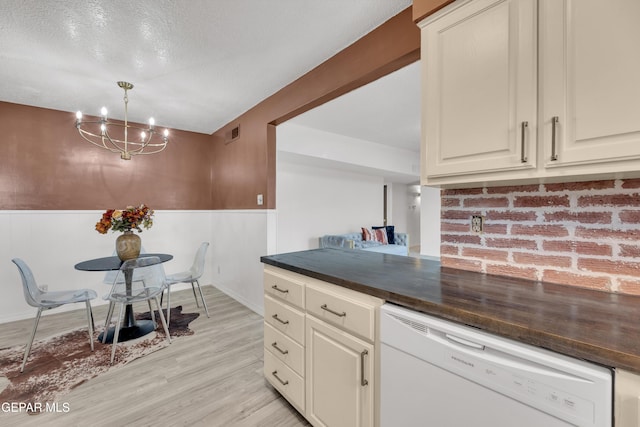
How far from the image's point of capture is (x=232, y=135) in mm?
3928

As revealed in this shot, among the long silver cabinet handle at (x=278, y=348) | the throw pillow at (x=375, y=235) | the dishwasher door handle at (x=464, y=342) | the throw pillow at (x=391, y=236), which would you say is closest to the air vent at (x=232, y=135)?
the long silver cabinet handle at (x=278, y=348)

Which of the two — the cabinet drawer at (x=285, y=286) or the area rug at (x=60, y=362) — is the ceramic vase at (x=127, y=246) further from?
the cabinet drawer at (x=285, y=286)

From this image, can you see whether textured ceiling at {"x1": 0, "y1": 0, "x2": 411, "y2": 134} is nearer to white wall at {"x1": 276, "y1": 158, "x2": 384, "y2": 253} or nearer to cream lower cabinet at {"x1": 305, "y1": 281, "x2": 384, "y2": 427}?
cream lower cabinet at {"x1": 305, "y1": 281, "x2": 384, "y2": 427}

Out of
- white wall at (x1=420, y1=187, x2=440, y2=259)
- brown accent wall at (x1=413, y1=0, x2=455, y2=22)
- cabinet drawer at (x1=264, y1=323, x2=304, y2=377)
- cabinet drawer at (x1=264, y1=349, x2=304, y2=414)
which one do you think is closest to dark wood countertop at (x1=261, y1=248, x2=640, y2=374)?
cabinet drawer at (x1=264, y1=323, x2=304, y2=377)

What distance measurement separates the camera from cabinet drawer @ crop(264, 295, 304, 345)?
5.16 feet

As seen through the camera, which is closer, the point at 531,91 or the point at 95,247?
the point at 531,91

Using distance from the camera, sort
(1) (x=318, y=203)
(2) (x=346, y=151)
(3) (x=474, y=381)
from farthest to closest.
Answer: (1) (x=318, y=203), (2) (x=346, y=151), (3) (x=474, y=381)

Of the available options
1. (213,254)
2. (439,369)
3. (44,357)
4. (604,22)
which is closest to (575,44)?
(604,22)

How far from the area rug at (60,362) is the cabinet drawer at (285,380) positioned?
4.27 ft

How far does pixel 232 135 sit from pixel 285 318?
9.87 ft

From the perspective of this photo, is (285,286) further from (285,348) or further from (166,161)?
(166,161)

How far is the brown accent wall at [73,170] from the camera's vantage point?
3.19 metres

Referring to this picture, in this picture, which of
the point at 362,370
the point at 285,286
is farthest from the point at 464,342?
the point at 285,286

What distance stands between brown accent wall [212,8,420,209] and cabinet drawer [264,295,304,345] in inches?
63.1
